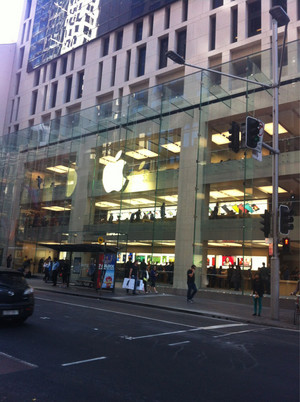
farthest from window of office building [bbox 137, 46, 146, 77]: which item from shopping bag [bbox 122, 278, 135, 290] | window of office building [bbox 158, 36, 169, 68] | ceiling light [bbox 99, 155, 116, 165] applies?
shopping bag [bbox 122, 278, 135, 290]

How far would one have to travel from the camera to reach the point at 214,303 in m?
17.7

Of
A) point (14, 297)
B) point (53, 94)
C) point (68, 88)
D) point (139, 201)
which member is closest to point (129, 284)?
point (139, 201)

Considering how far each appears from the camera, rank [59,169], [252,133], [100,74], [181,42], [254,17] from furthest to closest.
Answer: [100,74]
[59,169]
[181,42]
[254,17]
[252,133]

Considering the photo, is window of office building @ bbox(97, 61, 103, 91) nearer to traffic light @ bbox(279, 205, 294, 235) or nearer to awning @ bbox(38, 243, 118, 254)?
awning @ bbox(38, 243, 118, 254)

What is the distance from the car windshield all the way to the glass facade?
11.8 meters

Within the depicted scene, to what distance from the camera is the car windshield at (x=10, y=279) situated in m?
8.59

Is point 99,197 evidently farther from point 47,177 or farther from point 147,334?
point 147,334

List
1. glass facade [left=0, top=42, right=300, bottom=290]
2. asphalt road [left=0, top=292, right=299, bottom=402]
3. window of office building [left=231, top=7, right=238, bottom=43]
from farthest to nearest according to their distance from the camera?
window of office building [left=231, top=7, right=238, bottom=43] → glass facade [left=0, top=42, right=300, bottom=290] → asphalt road [left=0, top=292, right=299, bottom=402]

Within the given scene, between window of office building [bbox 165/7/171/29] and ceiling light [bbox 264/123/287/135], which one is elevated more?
window of office building [bbox 165/7/171/29]

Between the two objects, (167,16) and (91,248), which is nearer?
(91,248)

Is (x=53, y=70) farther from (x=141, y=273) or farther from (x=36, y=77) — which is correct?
(x=141, y=273)

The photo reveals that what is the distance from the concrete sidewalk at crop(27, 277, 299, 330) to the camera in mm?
13155

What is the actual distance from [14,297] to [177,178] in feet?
55.7

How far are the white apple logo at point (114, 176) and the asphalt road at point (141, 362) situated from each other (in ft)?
57.4
